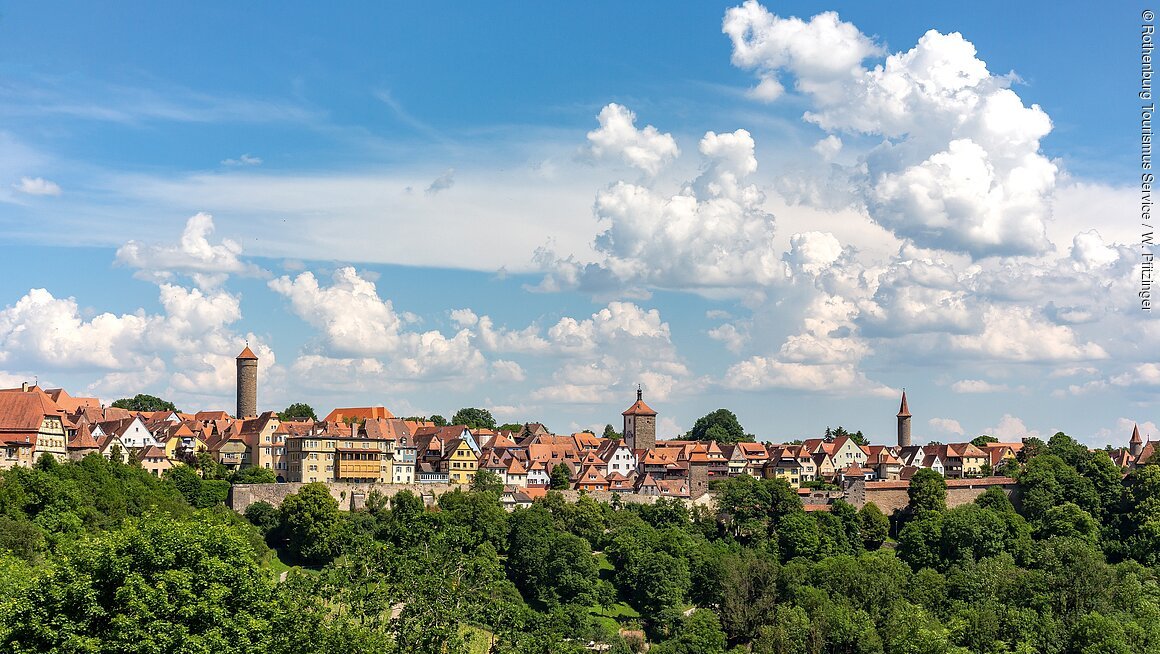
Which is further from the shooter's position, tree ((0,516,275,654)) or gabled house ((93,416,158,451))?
gabled house ((93,416,158,451))

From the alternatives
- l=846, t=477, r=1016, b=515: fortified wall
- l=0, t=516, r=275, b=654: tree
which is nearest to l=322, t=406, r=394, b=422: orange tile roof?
l=846, t=477, r=1016, b=515: fortified wall

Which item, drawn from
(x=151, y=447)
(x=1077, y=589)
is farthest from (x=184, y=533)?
(x=151, y=447)

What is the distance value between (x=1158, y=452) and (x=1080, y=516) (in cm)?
1430

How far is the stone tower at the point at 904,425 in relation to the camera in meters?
131

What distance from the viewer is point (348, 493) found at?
85.8 meters

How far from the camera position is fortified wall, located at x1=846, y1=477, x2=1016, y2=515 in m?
97.1

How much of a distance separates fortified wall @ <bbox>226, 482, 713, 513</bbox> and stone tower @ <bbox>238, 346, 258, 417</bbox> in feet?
105

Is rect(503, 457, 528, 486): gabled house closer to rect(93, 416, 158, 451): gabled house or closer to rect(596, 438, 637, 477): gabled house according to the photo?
rect(596, 438, 637, 477): gabled house

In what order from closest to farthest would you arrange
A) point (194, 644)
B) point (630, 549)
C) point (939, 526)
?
point (194, 644), point (630, 549), point (939, 526)

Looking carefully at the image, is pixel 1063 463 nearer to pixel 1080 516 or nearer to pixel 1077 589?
pixel 1080 516

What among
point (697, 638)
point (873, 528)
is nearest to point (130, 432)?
point (697, 638)

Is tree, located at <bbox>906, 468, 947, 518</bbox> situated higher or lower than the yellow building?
lower

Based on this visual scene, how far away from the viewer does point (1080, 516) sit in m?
91.2

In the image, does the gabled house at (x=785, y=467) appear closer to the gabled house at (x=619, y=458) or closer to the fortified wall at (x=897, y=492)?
the gabled house at (x=619, y=458)
